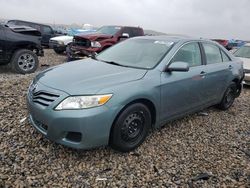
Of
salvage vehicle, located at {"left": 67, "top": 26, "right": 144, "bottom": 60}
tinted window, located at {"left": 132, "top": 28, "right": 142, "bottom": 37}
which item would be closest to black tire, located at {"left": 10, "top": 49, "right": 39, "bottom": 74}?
salvage vehicle, located at {"left": 67, "top": 26, "right": 144, "bottom": 60}

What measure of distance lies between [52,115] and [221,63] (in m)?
3.63

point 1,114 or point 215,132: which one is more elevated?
point 1,114

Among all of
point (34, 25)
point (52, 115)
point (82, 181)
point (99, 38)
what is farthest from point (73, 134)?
point (34, 25)

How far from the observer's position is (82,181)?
2803 mm

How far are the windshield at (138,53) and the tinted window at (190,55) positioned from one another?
0.21m

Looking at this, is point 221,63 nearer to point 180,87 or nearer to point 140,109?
point 180,87

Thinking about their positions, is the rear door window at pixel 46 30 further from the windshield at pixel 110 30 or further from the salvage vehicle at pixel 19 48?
the salvage vehicle at pixel 19 48

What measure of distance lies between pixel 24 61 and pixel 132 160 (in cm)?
557

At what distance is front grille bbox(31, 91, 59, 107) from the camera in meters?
2.94

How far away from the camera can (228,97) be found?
553 cm

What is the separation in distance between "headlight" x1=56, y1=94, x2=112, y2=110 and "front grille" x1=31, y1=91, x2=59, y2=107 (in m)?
0.15

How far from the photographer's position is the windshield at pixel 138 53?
3761 mm

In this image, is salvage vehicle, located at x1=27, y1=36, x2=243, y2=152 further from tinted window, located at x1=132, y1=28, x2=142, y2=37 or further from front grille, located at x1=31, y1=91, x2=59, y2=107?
tinted window, located at x1=132, y1=28, x2=142, y2=37

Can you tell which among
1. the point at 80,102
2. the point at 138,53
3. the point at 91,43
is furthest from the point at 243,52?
the point at 80,102
